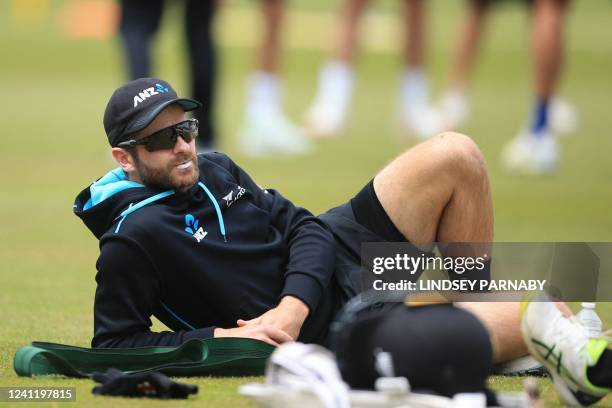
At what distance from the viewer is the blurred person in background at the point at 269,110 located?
11648 mm

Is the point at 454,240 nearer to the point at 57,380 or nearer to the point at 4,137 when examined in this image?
the point at 57,380

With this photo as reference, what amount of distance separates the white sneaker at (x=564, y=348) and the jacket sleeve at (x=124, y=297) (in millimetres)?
1047

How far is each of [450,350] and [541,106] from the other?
7405mm

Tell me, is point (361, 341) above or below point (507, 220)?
above

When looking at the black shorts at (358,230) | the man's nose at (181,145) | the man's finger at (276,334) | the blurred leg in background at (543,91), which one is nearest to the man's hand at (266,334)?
the man's finger at (276,334)

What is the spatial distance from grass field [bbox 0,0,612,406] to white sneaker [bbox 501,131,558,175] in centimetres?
19

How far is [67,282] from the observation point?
629 cm

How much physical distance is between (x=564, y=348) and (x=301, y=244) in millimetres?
1136

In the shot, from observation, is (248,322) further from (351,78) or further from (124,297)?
(351,78)

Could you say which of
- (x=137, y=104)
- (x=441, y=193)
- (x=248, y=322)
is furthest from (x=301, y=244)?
(x=137, y=104)

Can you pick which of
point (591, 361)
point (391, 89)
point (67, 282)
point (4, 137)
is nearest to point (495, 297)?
point (591, 361)

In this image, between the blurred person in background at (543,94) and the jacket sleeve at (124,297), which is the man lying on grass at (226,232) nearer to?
the jacket sleeve at (124,297)

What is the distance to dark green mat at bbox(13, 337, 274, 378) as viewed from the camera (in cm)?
409

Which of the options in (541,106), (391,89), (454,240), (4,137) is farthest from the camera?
(391,89)
